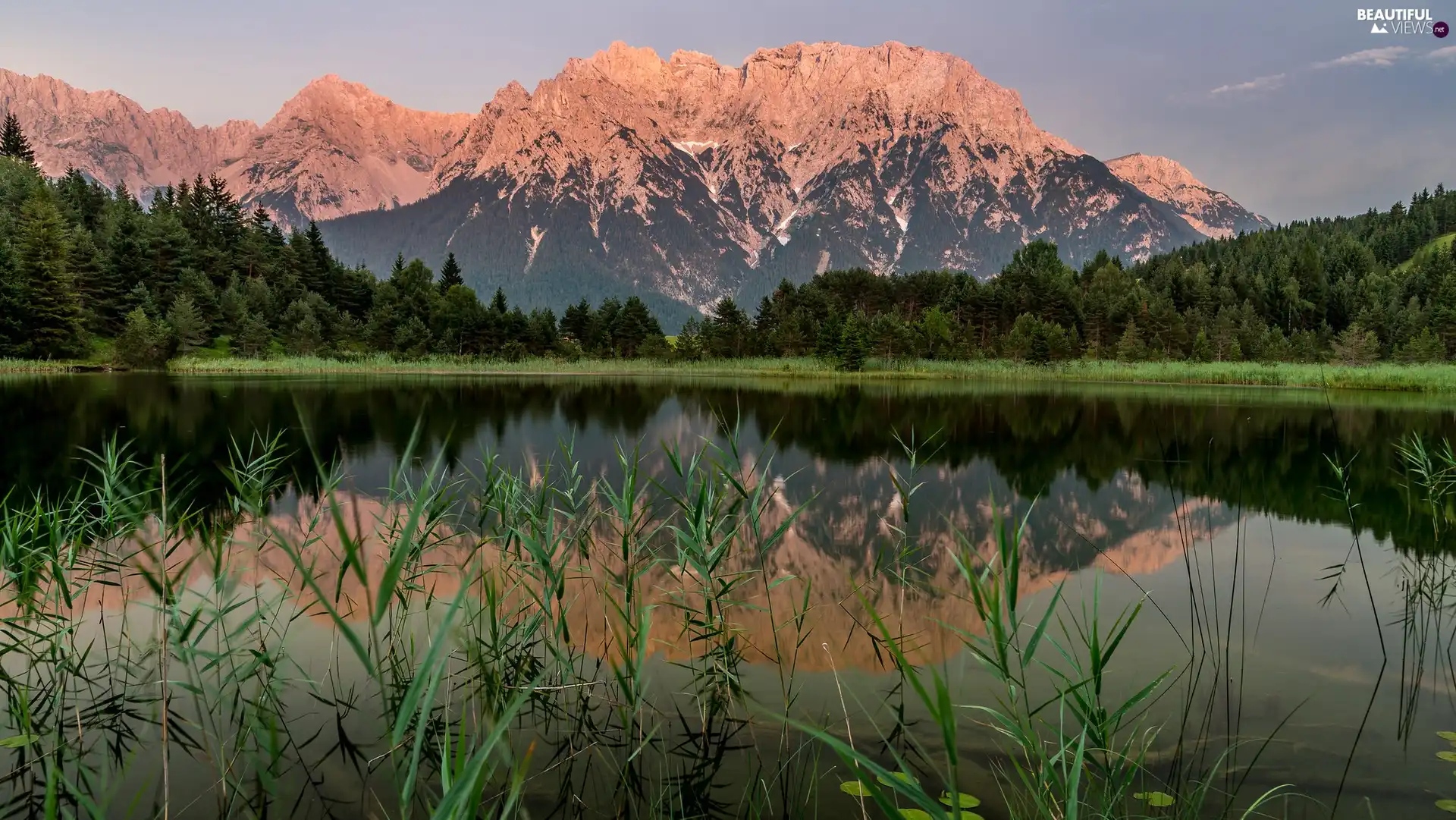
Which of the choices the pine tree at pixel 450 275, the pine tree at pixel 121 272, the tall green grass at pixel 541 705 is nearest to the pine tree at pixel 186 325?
the pine tree at pixel 121 272

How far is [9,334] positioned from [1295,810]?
8683cm

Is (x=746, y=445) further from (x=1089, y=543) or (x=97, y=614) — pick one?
(x=97, y=614)

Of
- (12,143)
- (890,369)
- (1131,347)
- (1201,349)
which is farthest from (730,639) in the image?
(12,143)

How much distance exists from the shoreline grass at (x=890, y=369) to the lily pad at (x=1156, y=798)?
59.7 metres

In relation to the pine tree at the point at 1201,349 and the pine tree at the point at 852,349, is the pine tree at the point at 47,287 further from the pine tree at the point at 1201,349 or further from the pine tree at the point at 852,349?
the pine tree at the point at 1201,349

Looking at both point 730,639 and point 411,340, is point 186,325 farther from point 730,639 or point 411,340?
point 730,639

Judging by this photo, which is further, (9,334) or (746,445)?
(9,334)

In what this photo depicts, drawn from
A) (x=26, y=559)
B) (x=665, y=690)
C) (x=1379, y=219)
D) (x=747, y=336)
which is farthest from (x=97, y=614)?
(x=1379, y=219)

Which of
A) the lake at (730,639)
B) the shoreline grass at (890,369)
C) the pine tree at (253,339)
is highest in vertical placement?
the pine tree at (253,339)

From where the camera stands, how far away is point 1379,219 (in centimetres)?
17162

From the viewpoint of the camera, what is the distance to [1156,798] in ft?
15.5

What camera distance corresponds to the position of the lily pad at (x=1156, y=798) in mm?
4598

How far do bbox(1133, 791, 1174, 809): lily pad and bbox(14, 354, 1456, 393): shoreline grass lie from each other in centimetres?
5974

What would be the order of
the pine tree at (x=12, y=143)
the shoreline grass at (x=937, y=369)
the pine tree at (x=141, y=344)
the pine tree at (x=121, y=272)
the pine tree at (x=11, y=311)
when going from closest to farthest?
the shoreline grass at (x=937, y=369), the pine tree at (x=11, y=311), the pine tree at (x=141, y=344), the pine tree at (x=121, y=272), the pine tree at (x=12, y=143)
